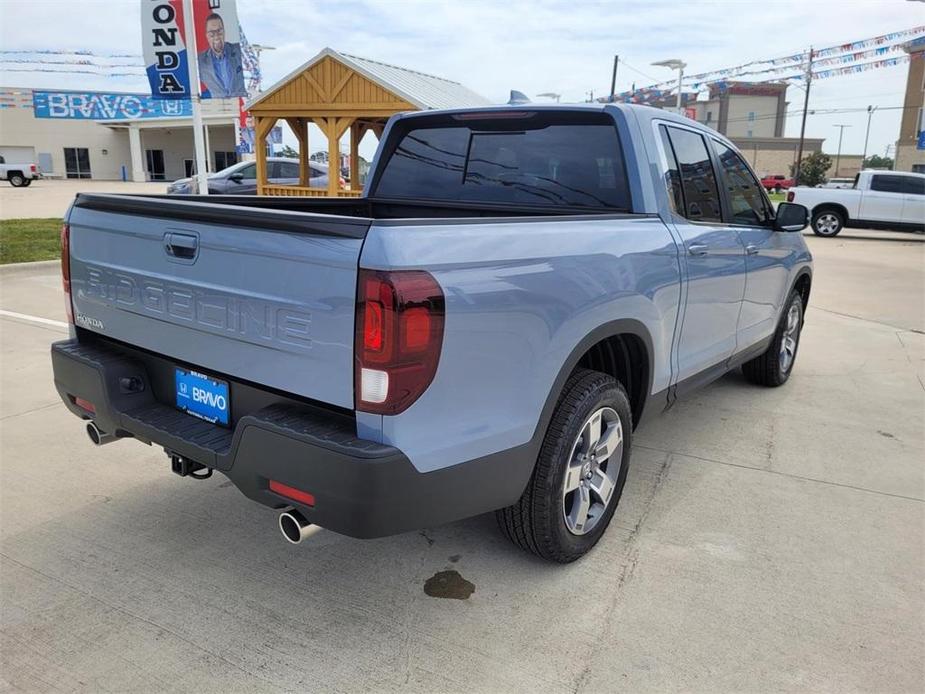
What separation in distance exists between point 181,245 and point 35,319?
5.61m

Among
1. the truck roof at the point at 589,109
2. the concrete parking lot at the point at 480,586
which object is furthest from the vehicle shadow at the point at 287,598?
the truck roof at the point at 589,109

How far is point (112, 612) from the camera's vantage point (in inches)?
103

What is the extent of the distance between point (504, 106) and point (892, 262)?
1431cm

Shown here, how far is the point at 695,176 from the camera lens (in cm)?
387

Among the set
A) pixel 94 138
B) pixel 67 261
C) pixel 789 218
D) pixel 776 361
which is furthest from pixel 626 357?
pixel 94 138

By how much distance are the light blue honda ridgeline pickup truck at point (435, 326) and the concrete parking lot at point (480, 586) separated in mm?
386

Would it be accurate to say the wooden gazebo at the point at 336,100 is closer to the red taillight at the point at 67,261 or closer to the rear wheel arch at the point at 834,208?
the rear wheel arch at the point at 834,208

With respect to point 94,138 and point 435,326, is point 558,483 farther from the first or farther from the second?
point 94,138

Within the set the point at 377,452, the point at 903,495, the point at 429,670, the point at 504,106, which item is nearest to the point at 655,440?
the point at 903,495

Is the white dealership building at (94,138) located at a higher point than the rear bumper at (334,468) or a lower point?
higher

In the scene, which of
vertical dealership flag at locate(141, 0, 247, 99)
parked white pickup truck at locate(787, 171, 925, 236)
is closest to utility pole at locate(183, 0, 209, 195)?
vertical dealership flag at locate(141, 0, 247, 99)

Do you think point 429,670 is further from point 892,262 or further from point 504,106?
point 892,262

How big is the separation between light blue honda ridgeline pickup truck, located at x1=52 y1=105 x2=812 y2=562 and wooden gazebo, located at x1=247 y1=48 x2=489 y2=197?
1110 cm

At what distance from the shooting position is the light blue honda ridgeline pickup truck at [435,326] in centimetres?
206
